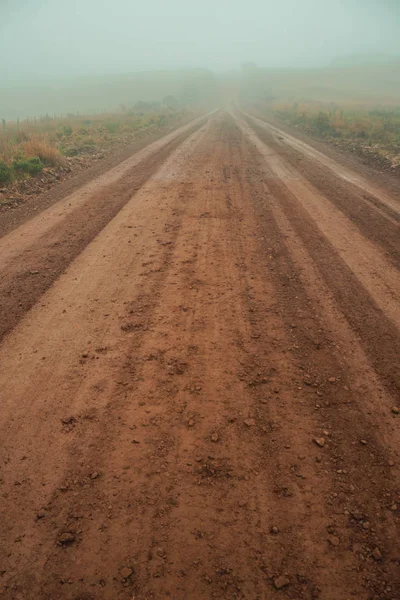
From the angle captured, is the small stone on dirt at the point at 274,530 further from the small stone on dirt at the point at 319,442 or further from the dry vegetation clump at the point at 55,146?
the dry vegetation clump at the point at 55,146

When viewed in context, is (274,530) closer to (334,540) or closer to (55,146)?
(334,540)

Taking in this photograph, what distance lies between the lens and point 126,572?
2084 millimetres

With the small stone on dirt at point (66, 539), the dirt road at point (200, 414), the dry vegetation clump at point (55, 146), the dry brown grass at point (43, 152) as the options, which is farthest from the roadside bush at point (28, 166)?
the small stone on dirt at point (66, 539)

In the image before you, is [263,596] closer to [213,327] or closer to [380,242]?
[213,327]

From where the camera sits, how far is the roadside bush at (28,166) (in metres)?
10.0

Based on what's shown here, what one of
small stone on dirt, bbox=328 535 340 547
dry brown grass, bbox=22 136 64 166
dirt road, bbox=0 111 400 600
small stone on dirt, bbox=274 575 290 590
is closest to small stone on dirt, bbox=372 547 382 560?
dirt road, bbox=0 111 400 600

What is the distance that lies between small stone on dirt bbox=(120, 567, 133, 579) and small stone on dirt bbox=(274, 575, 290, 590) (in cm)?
84

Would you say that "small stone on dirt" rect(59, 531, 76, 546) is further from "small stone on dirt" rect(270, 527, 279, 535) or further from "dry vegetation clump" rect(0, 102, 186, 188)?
"dry vegetation clump" rect(0, 102, 186, 188)

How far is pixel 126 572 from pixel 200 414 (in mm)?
1230

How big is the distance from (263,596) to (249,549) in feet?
0.78

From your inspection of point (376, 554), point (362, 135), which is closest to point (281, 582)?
point (376, 554)

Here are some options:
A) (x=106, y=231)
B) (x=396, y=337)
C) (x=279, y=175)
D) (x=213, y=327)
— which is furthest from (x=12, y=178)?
(x=396, y=337)

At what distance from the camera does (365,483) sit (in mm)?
2537

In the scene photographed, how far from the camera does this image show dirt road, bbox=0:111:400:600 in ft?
7.01
